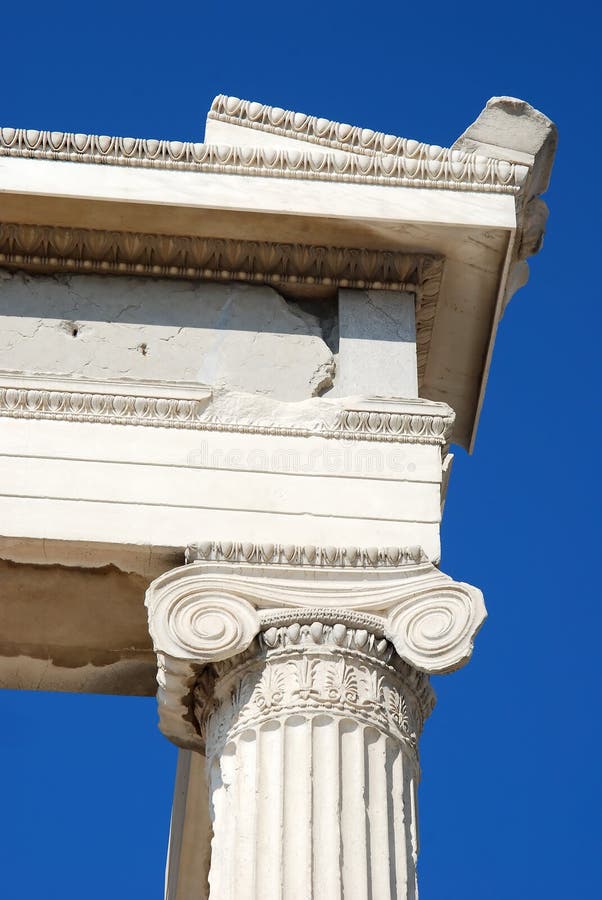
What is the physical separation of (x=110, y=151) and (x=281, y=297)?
1.53 meters

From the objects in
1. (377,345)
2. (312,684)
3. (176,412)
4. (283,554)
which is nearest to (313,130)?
(377,345)

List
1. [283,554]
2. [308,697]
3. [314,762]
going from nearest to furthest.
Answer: [314,762]
[308,697]
[283,554]

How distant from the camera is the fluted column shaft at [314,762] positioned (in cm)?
962

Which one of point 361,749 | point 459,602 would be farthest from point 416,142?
point 361,749

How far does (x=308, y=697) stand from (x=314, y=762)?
1.28ft

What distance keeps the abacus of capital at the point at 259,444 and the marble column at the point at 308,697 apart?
0.05ft

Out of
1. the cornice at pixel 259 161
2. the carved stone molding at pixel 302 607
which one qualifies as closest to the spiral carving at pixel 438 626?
the carved stone molding at pixel 302 607

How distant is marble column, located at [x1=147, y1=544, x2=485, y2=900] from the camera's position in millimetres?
9688

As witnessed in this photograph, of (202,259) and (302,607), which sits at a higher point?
(202,259)

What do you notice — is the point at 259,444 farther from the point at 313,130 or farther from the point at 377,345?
the point at 313,130

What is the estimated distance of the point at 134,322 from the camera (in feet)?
39.6

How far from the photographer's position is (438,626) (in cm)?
1055

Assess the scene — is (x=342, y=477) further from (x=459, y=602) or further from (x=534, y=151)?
(x=534, y=151)

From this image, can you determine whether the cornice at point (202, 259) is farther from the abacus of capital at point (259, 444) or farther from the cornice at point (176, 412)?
the cornice at point (176, 412)
